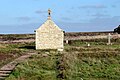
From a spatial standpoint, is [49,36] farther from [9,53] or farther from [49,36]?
[9,53]

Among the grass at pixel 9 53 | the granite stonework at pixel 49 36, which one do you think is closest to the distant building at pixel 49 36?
the granite stonework at pixel 49 36

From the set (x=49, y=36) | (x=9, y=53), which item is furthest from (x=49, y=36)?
(x=9, y=53)

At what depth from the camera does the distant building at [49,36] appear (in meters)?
43.6

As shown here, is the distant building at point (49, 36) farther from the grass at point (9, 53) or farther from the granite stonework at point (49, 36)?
the grass at point (9, 53)

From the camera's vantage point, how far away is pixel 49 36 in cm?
4391

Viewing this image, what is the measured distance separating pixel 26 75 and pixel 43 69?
3.24 metres

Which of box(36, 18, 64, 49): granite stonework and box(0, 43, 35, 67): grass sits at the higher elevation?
box(36, 18, 64, 49): granite stonework

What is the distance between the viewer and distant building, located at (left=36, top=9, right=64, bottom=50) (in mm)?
43594

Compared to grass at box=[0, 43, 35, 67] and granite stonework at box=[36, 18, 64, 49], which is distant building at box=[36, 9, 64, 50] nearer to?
granite stonework at box=[36, 18, 64, 49]

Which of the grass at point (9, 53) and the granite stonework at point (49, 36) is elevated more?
the granite stonework at point (49, 36)

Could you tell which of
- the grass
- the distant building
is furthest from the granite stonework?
the grass

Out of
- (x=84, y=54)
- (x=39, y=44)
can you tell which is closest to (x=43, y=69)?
(x=84, y=54)

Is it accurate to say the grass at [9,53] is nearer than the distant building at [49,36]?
Yes

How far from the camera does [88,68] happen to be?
24078 millimetres
